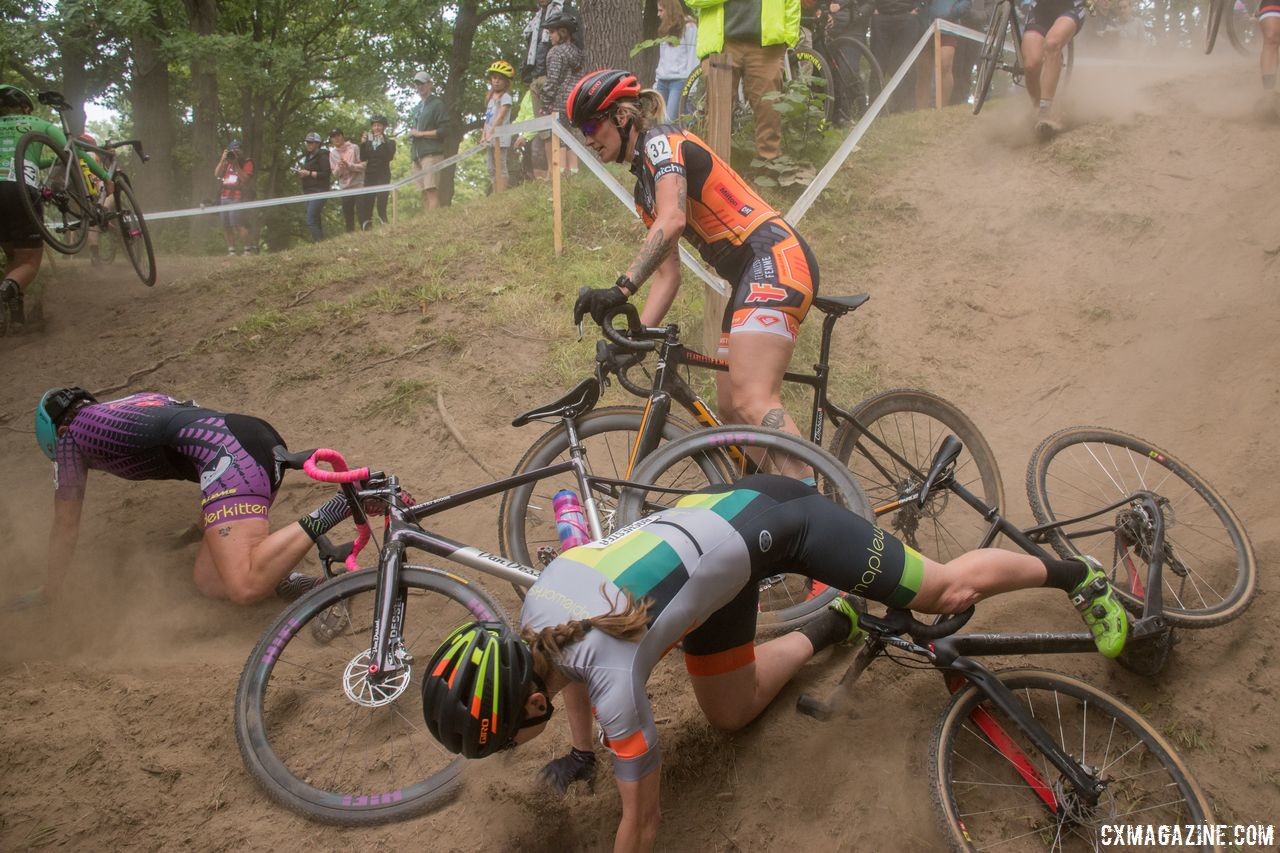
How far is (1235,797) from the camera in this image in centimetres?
315

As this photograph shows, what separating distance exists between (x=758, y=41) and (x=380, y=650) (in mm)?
6761

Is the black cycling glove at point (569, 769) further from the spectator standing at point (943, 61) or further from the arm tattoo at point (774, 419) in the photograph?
the spectator standing at point (943, 61)

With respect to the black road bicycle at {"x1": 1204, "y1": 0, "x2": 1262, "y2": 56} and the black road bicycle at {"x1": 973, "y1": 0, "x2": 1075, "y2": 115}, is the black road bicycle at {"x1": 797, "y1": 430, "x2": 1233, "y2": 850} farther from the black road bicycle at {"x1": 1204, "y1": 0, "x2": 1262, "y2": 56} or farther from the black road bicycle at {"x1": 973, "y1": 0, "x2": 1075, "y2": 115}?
the black road bicycle at {"x1": 1204, "y1": 0, "x2": 1262, "y2": 56}

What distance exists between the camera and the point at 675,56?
9445mm

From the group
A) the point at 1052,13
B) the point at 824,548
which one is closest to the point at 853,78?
the point at 1052,13

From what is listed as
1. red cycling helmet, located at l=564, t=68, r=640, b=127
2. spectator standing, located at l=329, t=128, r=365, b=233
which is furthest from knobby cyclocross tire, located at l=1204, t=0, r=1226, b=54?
spectator standing, located at l=329, t=128, r=365, b=233

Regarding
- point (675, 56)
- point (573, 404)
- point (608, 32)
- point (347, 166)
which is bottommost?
point (573, 404)

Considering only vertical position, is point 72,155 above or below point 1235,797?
above

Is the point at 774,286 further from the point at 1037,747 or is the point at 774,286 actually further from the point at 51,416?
the point at 51,416

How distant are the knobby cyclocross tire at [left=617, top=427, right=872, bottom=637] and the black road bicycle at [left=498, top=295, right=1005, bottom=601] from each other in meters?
0.05

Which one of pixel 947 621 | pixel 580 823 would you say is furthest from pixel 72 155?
pixel 947 621

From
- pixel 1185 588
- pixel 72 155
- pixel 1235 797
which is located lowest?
pixel 1235 797

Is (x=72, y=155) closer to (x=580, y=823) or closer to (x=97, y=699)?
(x=97, y=699)

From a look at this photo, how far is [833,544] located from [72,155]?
778 centimetres
